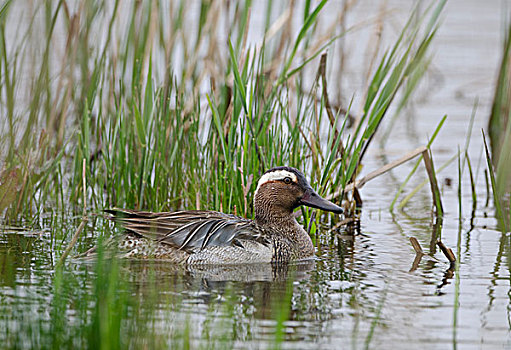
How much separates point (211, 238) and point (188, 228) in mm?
218

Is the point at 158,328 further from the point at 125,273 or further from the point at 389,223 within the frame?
the point at 389,223

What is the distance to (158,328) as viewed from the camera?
494 centimetres

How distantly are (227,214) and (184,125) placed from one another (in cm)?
116

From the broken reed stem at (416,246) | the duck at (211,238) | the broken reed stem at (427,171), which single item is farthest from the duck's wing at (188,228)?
the broken reed stem at (427,171)

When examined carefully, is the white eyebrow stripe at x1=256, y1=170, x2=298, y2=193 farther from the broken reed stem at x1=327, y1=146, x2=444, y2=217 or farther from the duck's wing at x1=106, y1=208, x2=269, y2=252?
the broken reed stem at x1=327, y1=146, x2=444, y2=217

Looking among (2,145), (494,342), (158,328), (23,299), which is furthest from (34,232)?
(494,342)

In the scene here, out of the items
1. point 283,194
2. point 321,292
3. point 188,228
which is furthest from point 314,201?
point 321,292

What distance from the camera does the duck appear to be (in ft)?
22.6

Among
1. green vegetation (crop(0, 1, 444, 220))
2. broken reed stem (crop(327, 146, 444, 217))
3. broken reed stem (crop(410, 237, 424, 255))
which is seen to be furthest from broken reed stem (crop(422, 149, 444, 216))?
broken reed stem (crop(410, 237, 424, 255))

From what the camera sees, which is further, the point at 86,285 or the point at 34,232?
the point at 34,232

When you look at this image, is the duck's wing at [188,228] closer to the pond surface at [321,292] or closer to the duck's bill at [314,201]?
the pond surface at [321,292]

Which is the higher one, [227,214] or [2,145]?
[2,145]

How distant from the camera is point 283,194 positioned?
290 inches

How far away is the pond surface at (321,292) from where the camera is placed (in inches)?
193
